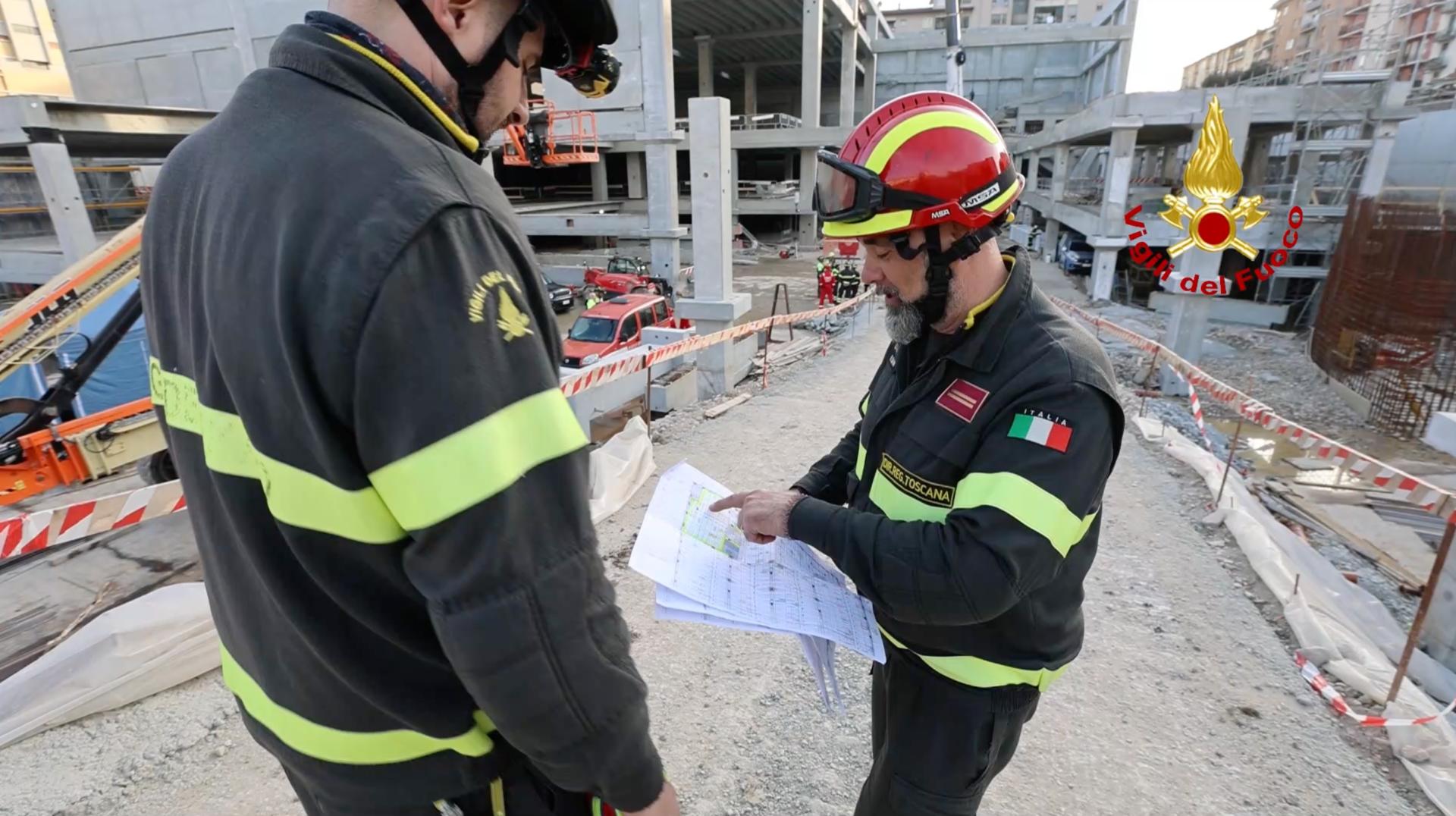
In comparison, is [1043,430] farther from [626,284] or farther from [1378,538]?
[626,284]

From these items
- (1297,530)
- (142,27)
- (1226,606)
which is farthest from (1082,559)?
(142,27)

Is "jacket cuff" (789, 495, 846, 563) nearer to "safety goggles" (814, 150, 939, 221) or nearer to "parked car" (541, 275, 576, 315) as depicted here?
"safety goggles" (814, 150, 939, 221)

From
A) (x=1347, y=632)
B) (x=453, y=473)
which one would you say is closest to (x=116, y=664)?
(x=453, y=473)

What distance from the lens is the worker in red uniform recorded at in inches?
709

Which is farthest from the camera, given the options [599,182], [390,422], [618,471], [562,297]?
[599,182]

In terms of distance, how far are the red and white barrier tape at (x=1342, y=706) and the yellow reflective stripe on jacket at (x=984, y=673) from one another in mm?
2425

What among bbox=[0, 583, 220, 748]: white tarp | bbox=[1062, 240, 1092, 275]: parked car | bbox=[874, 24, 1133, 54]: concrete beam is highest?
bbox=[874, 24, 1133, 54]: concrete beam

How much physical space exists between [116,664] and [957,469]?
142 inches

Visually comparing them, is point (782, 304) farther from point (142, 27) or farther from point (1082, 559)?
point (142, 27)

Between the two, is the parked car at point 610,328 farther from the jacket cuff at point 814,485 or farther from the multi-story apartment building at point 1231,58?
the multi-story apartment building at point 1231,58

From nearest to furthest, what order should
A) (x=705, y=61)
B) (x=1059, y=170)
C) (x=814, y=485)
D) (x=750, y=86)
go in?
(x=814, y=485) < (x=1059, y=170) < (x=705, y=61) < (x=750, y=86)

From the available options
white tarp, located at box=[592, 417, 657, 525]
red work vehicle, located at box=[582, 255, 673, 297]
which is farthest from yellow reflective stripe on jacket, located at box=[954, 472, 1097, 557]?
red work vehicle, located at box=[582, 255, 673, 297]

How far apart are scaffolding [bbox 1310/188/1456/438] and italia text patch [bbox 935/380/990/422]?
13.0 metres

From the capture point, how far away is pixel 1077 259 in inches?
1043
